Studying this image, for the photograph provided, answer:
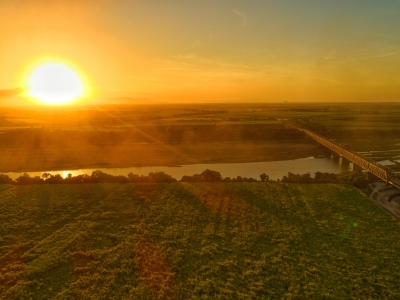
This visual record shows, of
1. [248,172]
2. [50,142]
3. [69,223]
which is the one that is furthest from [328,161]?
[50,142]

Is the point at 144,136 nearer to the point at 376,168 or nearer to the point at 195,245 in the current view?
the point at 376,168

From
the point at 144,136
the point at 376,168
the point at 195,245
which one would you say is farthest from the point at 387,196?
the point at 144,136

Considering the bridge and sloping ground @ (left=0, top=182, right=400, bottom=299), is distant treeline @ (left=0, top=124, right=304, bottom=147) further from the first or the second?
sloping ground @ (left=0, top=182, right=400, bottom=299)

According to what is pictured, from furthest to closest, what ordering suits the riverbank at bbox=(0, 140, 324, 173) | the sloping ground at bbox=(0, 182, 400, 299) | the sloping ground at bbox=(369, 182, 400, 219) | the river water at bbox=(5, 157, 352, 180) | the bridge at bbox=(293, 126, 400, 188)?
1. the riverbank at bbox=(0, 140, 324, 173)
2. the river water at bbox=(5, 157, 352, 180)
3. the bridge at bbox=(293, 126, 400, 188)
4. the sloping ground at bbox=(369, 182, 400, 219)
5. the sloping ground at bbox=(0, 182, 400, 299)

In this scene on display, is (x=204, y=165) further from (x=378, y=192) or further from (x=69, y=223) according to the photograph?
(x=69, y=223)

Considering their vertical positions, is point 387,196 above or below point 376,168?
below

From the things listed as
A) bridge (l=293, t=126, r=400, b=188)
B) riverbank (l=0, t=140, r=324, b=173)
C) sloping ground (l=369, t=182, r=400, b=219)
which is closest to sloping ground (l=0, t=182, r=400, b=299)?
sloping ground (l=369, t=182, r=400, b=219)

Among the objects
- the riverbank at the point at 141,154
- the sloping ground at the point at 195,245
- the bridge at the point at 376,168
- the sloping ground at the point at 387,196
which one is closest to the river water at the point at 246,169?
the riverbank at the point at 141,154
